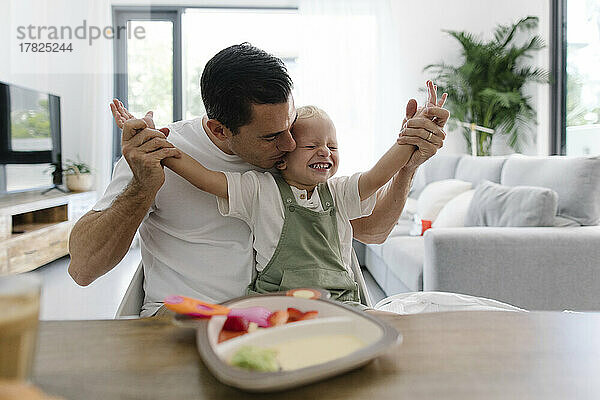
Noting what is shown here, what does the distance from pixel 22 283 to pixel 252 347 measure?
25 centimetres

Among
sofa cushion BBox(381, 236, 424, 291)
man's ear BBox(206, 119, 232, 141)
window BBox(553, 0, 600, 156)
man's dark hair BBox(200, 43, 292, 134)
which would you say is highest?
window BBox(553, 0, 600, 156)

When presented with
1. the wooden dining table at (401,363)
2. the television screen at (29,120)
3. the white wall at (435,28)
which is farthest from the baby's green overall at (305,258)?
the white wall at (435,28)

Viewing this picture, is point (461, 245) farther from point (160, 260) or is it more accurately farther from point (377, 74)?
point (377, 74)

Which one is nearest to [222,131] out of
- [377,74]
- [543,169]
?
[543,169]

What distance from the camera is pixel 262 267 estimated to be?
1402 millimetres

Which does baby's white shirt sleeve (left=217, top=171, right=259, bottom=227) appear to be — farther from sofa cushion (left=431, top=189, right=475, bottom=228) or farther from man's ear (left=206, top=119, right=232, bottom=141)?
sofa cushion (left=431, top=189, right=475, bottom=228)

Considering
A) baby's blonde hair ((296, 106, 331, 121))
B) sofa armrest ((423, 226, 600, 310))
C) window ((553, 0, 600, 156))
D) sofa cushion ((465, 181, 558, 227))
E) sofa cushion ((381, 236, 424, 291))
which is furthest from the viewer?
window ((553, 0, 600, 156))

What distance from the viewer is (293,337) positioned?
2.17 feet

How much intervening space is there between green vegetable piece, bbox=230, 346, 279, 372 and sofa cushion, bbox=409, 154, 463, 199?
171 inches

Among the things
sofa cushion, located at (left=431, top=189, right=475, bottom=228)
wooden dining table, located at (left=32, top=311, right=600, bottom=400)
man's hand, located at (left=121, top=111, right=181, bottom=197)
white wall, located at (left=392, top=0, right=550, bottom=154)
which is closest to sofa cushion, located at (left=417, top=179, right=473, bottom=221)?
sofa cushion, located at (left=431, top=189, right=475, bottom=228)

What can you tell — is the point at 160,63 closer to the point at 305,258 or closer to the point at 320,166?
the point at 320,166

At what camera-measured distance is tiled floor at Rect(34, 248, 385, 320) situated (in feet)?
11.1

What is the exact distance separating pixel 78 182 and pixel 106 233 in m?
4.63

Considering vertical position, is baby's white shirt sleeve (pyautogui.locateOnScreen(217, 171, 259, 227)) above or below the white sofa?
above
